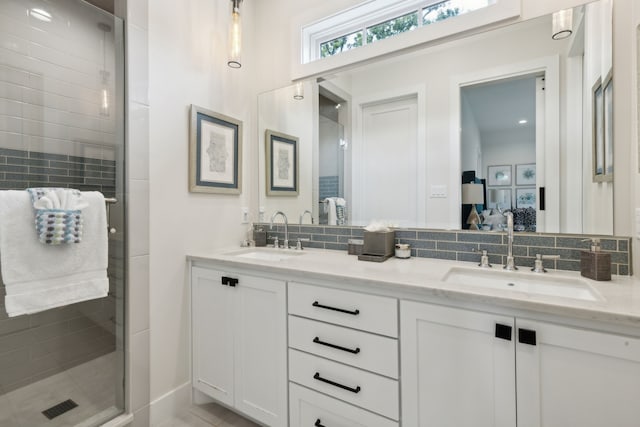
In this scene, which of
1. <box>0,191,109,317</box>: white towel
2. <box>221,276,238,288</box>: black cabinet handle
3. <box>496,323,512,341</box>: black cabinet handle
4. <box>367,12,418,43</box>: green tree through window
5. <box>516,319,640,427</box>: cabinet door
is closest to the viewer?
<box>516,319,640,427</box>: cabinet door

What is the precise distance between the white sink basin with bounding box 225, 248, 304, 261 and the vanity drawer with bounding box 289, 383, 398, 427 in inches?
32.0

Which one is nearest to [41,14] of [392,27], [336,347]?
[392,27]

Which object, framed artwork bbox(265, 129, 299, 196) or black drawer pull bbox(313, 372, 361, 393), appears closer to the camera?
black drawer pull bbox(313, 372, 361, 393)

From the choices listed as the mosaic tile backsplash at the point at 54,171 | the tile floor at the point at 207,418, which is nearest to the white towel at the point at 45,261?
the mosaic tile backsplash at the point at 54,171

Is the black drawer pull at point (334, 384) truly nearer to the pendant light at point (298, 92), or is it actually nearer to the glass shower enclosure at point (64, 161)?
the glass shower enclosure at point (64, 161)

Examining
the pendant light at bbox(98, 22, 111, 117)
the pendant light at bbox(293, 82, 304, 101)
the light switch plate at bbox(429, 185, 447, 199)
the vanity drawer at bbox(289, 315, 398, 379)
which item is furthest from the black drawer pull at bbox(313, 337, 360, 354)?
the pendant light at bbox(293, 82, 304, 101)

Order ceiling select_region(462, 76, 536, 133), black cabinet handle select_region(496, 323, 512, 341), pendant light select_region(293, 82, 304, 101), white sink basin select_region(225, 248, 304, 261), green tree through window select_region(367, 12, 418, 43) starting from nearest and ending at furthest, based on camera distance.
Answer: black cabinet handle select_region(496, 323, 512, 341) < ceiling select_region(462, 76, 536, 133) < green tree through window select_region(367, 12, 418, 43) < white sink basin select_region(225, 248, 304, 261) < pendant light select_region(293, 82, 304, 101)

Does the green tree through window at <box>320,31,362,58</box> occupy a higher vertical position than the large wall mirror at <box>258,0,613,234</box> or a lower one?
higher

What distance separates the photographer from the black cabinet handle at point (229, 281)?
64.4 inches

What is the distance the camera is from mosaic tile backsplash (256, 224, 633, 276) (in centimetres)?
127

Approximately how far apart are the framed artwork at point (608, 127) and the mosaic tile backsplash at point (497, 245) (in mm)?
310

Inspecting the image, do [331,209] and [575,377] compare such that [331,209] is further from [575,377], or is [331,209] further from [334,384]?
[575,377]

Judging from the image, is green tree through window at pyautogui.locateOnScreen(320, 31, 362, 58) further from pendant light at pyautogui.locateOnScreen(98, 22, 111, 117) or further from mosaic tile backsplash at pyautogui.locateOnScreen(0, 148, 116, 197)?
mosaic tile backsplash at pyautogui.locateOnScreen(0, 148, 116, 197)

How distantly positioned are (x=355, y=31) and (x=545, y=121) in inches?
54.5
